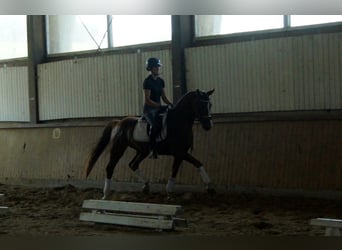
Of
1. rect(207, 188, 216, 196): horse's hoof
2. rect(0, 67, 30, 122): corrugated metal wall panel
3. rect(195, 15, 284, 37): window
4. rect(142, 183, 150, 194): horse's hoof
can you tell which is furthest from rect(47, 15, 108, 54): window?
rect(207, 188, 216, 196): horse's hoof

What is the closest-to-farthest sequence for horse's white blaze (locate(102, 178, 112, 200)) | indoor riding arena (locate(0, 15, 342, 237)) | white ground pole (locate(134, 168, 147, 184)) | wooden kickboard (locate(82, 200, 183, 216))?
wooden kickboard (locate(82, 200, 183, 216)), indoor riding arena (locate(0, 15, 342, 237)), horse's white blaze (locate(102, 178, 112, 200)), white ground pole (locate(134, 168, 147, 184))

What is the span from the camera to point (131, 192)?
5527mm

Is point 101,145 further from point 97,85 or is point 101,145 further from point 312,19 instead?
point 312,19

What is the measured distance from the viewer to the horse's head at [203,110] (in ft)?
16.4

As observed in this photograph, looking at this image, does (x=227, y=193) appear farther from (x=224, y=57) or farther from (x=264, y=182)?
(x=224, y=57)

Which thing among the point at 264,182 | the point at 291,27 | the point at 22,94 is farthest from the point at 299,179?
the point at 22,94

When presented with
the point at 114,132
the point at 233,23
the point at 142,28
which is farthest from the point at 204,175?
the point at 142,28

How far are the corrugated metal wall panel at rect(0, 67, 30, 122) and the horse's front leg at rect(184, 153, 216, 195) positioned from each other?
110 inches

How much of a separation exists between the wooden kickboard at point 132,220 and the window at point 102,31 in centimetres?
222

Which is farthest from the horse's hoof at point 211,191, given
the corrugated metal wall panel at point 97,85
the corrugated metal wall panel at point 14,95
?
the corrugated metal wall panel at point 14,95

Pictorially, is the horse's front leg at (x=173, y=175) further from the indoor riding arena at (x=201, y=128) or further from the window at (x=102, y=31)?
the window at (x=102, y=31)

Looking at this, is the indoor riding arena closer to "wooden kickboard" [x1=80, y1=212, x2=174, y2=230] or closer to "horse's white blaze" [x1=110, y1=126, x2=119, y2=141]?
"wooden kickboard" [x1=80, y1=212, x2=174, y2=230]

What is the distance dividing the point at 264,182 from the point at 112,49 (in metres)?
2.45

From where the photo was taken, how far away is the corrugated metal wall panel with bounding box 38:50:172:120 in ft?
20.2
